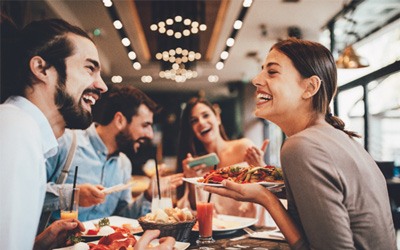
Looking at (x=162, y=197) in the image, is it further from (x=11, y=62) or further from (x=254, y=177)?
(x=11, y=62)

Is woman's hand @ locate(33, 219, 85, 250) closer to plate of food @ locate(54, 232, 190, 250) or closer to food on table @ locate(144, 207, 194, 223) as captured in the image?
plate of food @ locate(54, 232, 190, 250)

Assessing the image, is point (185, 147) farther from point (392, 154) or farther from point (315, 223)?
point (392, 154)

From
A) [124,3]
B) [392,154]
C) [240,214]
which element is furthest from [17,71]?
[392,154]

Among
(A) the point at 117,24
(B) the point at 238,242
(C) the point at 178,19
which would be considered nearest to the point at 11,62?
(B) the point at 238,242

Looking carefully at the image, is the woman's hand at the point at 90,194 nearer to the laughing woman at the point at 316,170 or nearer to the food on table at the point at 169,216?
the food on table at the point at 169,216

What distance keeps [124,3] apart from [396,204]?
5059 millimetres

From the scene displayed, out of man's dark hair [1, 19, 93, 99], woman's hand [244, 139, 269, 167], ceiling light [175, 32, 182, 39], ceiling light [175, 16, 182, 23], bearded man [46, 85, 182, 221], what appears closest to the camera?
man's dark hair [1, 19, 93, 99]

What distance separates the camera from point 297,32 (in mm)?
6680

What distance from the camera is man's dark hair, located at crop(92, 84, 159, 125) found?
3424mm

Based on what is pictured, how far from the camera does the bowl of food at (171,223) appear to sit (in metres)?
1.78

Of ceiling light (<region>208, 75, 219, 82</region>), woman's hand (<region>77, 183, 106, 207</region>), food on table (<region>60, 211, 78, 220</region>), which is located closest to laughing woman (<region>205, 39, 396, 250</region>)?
food on table (<region>60, 211, 78, 220</region>)

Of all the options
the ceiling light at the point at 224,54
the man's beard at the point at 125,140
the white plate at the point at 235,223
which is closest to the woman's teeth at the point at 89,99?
the white plate at the point at 235,223

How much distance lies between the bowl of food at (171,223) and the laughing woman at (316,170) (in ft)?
0.74

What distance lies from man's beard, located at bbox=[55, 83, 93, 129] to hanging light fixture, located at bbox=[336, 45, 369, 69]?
141 inches
